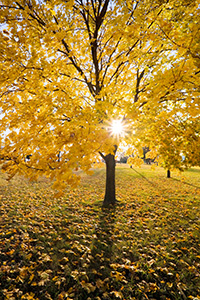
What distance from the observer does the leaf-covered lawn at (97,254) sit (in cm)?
242

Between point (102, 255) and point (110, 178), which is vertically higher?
point (110, 178)

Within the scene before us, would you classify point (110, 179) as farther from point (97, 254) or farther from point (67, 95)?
point (67, 95)

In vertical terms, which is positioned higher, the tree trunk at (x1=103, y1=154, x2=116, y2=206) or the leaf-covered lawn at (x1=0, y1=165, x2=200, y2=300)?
the tree trunk at (x1=103, y1=154, x2=116, y2=206)

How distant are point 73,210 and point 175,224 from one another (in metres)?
3.69

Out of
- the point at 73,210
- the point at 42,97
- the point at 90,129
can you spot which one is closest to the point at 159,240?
the point at 73,210

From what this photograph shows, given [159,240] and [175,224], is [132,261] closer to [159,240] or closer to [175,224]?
[159,240]

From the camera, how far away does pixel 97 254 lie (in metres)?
3.22

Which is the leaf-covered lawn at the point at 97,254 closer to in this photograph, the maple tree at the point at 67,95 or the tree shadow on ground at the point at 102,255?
the tree shadow on ground at the point at 102,255

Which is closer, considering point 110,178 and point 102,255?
point 102,255

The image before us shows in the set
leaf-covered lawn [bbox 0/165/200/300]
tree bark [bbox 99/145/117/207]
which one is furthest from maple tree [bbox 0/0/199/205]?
tree bark [bbox 99/145/117/207]

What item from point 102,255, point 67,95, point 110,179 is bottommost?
point 102,255

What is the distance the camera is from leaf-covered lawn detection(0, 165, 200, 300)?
2.42 m

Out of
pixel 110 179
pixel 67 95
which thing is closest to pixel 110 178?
pixel 110 179

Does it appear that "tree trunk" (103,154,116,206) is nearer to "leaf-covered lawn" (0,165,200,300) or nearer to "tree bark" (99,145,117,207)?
"tree bark" (99,145,117,207)
